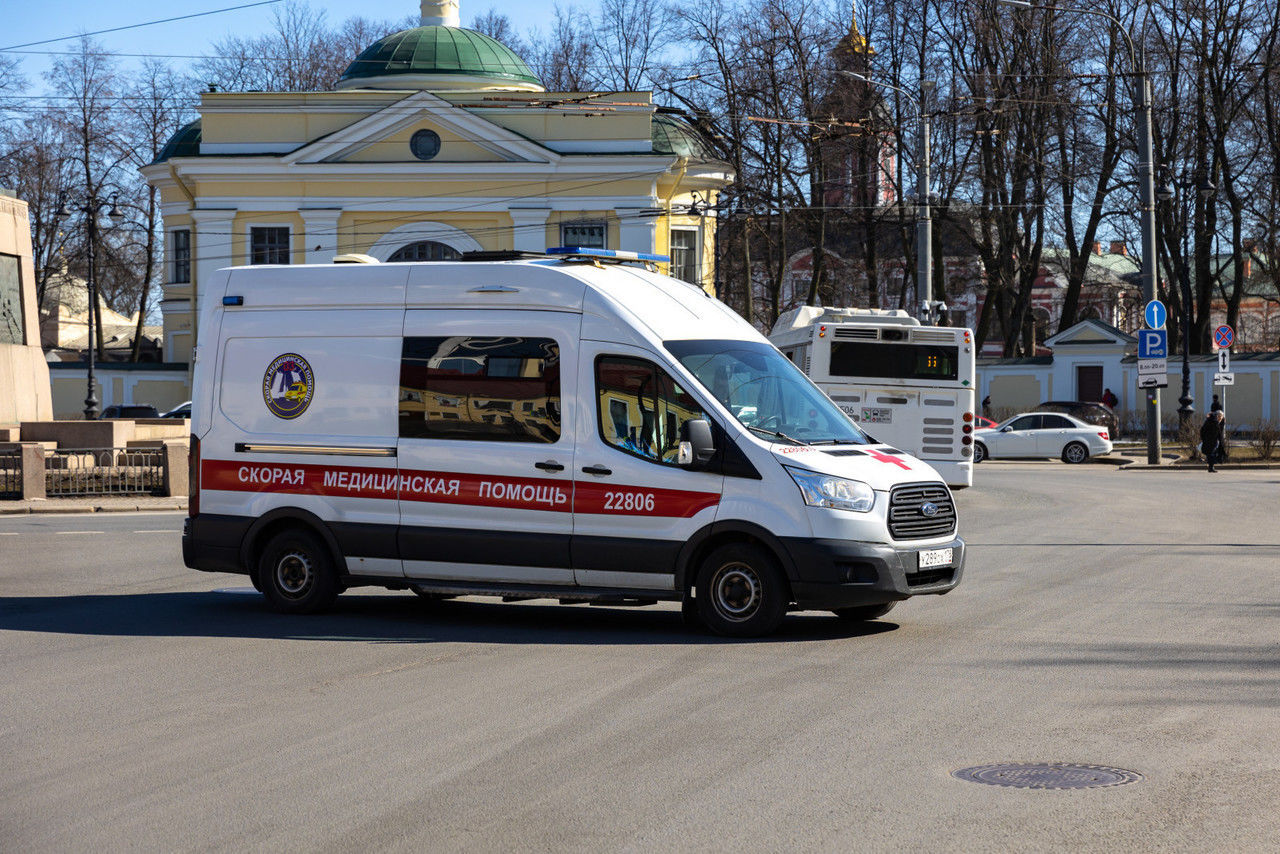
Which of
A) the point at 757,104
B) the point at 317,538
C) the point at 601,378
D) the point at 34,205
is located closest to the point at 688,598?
the point at 601,378

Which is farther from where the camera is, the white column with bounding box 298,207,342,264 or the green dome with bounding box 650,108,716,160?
the green dome with bounding box 650,108,716,160

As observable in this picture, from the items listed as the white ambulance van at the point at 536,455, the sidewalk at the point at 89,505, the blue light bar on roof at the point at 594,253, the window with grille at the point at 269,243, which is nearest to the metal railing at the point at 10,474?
the sidewalk at the point at 89,505

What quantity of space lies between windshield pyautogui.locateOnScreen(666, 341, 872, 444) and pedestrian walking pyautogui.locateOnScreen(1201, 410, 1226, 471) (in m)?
25.9

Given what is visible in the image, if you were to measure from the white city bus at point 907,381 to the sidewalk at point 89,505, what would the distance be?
1094cm

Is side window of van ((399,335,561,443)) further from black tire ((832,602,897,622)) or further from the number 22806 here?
black tire ((832,602,897,622))

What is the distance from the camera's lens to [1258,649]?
9.56 m

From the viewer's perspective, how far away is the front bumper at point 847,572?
994 centimetres

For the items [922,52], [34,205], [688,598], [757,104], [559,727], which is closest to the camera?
[559,727]

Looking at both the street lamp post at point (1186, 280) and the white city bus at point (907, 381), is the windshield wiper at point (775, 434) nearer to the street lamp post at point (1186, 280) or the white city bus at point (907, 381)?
the white city bus at point (907, 381)

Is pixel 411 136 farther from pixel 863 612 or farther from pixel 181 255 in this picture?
pixel 863 612

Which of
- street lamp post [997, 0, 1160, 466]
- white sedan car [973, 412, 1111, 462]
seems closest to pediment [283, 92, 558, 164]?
white sedan car [973, 412, 1111, 462]

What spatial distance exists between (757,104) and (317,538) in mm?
43462

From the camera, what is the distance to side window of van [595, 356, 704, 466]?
10.5 m

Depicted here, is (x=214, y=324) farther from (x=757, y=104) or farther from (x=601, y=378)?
(x=757, y=104)
